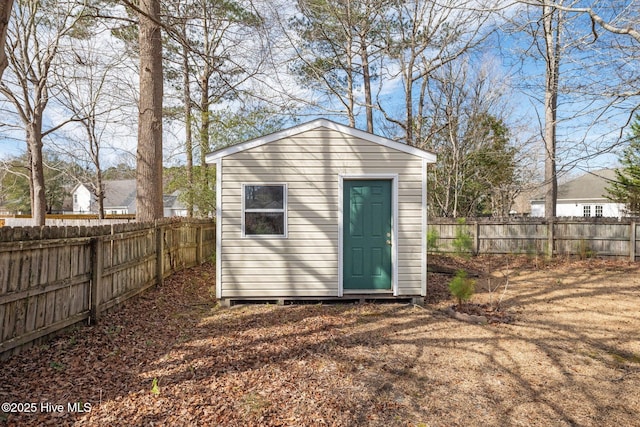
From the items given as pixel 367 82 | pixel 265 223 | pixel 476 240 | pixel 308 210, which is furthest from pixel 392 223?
pixel 367 82

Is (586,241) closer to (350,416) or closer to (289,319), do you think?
(289,319)

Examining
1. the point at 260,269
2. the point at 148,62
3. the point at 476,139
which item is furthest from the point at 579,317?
the point at 476,139

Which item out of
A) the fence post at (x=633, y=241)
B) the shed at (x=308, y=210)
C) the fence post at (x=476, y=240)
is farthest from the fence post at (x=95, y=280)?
the fence post at (x=633, y=241)

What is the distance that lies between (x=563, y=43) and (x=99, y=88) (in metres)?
15.4

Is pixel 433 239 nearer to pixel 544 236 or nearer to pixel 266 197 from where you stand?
pixel 544 236

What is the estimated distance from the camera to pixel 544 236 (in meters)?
11.2

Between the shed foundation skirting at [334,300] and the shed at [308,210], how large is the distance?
2cm

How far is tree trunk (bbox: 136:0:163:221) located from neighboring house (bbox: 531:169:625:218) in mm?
29364

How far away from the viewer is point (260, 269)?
611 cm

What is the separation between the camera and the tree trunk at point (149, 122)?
7.31 metres

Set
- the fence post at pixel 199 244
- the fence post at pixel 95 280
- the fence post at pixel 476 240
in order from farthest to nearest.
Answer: the fence post at pixel 476 240
the fence post at pixel 199 244
the fence post at pixel 95 280

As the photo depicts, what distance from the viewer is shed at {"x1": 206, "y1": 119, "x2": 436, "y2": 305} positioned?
20.0ft

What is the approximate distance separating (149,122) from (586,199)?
31.7m

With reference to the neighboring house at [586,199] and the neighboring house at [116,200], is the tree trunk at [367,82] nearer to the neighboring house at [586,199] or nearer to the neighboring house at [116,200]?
the neighboring house at [586,199]
